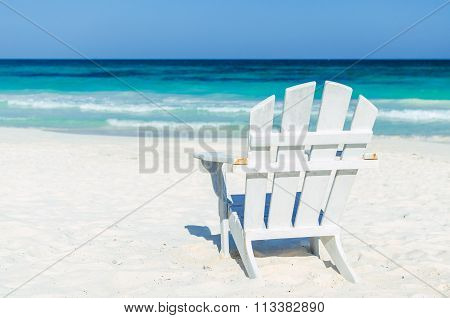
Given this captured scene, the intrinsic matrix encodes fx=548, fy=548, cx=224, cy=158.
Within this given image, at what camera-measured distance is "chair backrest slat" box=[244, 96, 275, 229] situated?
10.3 ft

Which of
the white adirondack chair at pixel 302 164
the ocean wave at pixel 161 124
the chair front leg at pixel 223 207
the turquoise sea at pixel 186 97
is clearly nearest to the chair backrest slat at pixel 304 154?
the white adirondack chair at pixel 302 164

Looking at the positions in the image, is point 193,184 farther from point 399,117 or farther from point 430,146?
point 399,117

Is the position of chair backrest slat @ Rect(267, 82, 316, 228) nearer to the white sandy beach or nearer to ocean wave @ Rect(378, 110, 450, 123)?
the white sandy beach

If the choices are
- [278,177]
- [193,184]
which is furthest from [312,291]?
[193,184]

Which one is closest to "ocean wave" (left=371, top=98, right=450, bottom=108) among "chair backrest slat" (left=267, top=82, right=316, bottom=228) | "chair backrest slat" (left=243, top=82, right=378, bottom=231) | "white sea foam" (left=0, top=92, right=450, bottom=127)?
"white sea foam" (left=0, top=92, right=450, bottom=127)

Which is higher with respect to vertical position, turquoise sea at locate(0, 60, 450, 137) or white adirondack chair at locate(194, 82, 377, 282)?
white adirondack chair at locate(194, 82, 377, 282)

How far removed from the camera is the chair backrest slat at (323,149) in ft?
10.6

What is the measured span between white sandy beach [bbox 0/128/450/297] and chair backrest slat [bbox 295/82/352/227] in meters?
0.40

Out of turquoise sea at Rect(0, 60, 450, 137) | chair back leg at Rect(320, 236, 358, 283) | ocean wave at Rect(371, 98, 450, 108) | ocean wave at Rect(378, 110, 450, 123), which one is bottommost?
turquoise sea at Rect(0, 60, 450, 137)

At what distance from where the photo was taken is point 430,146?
33.2 feet

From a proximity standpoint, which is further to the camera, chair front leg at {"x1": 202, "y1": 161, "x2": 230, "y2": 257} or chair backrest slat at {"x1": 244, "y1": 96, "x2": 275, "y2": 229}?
chair front leg at {"x1": 202, "y1": 161, "x2": 230, "y2": 257}

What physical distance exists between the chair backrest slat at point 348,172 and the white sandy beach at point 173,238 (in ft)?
1.34

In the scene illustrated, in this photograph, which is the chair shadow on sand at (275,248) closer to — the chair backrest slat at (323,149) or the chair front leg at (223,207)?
the chair front leg at (223,207)

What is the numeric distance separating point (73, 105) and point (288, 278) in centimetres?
1654
